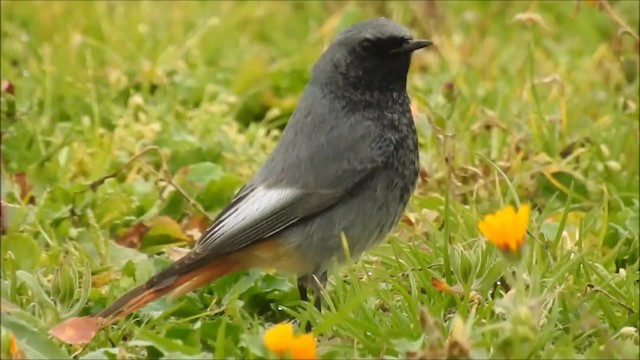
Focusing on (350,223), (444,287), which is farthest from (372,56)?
(444,287)

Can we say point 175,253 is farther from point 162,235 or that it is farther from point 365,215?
point 365,215

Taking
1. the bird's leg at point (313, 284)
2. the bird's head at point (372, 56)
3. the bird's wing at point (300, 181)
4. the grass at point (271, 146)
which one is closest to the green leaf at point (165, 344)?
the grass at point (271, 146)

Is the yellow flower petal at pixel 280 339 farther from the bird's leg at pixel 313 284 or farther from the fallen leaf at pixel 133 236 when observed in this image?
the fallen leaf at pixel 133 236

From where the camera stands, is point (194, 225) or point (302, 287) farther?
point (194, 225)

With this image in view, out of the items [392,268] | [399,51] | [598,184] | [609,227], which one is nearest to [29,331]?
[392,268]

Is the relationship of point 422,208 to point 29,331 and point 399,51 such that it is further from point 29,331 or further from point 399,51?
point 29,331
